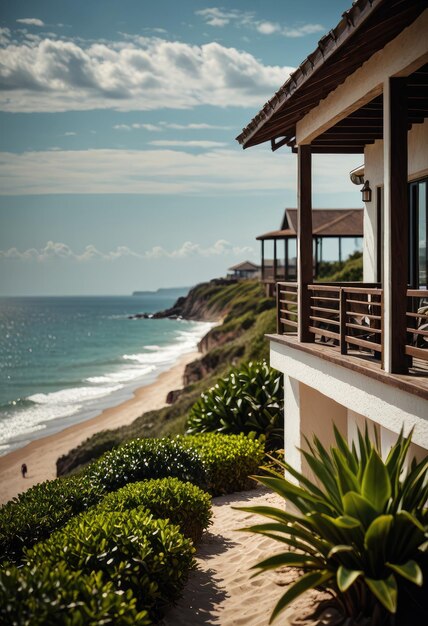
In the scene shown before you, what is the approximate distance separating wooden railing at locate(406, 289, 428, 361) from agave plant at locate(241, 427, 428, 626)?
45.4 inches

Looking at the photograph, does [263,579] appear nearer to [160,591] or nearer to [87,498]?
[160,591]

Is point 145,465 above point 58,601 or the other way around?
A: the other way around

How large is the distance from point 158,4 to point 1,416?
334ft

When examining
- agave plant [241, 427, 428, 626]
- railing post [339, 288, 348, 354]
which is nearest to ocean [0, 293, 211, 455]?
railing post [339, 288, 348, 354]

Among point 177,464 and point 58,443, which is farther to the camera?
point 58,443

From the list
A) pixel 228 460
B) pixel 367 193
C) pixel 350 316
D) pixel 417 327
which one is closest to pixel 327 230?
pixel 367 193

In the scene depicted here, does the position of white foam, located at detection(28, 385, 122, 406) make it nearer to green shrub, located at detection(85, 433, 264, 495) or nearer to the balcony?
green shrub, located at detection(85, 433, 264, 495)

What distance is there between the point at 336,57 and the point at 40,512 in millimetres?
6022

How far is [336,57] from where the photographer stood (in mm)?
7539

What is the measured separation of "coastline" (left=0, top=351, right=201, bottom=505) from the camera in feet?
89.9

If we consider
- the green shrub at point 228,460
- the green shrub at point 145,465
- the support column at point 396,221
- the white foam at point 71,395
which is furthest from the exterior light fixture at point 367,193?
the white foam at point 71,395

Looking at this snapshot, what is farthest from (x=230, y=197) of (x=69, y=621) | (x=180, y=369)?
(x=69, y=621)

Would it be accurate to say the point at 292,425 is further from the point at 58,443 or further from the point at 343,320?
the point at 58,443

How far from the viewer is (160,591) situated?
7.05m
